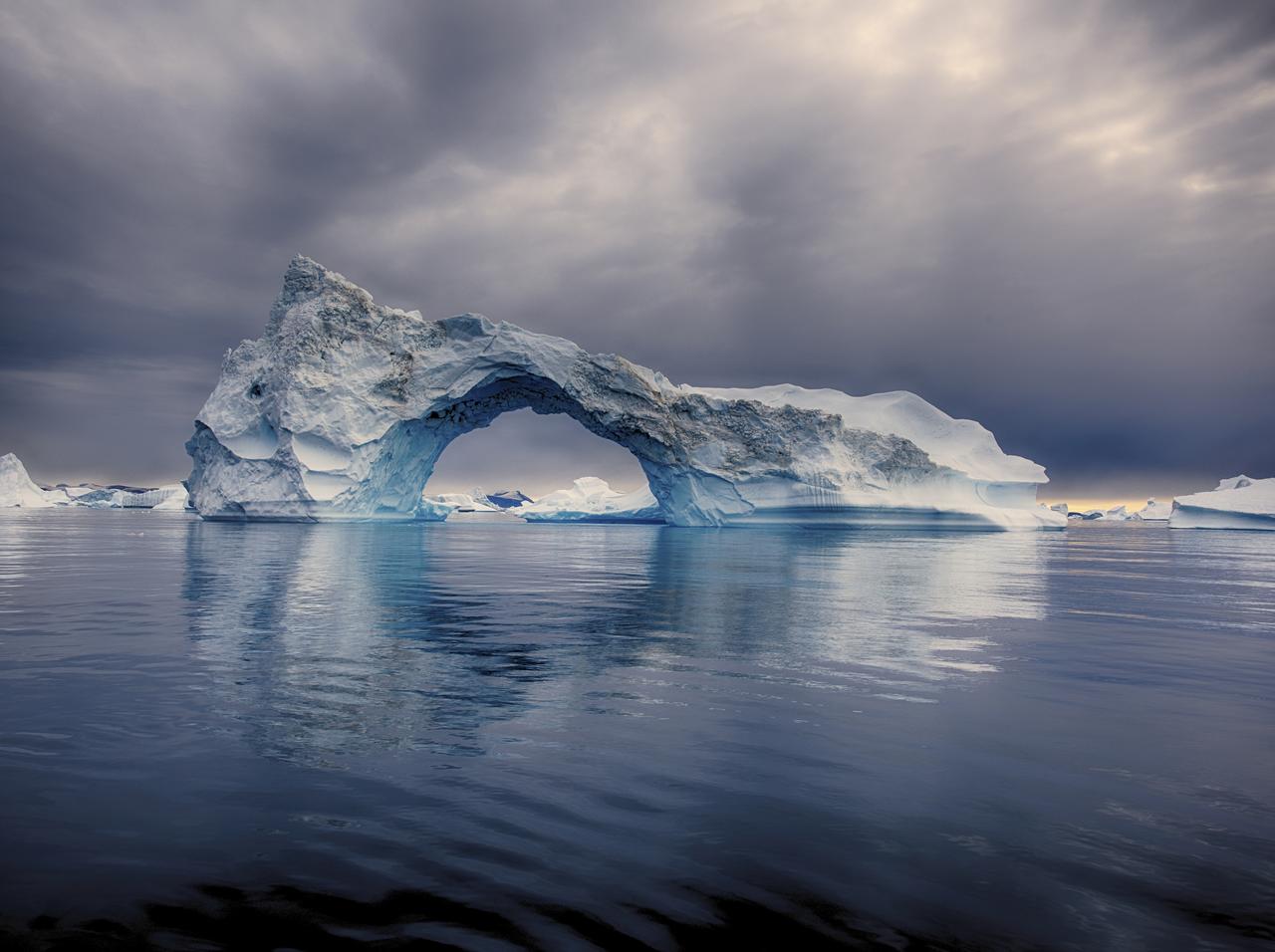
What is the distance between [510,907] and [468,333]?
103 feet

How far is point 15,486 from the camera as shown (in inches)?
3061

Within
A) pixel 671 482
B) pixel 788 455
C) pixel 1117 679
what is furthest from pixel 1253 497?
pixel 1117 679

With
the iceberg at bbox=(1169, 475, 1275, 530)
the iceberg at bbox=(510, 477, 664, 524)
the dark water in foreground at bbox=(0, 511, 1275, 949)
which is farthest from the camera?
the iceberg at bbox=(510, 477, 664, 524)

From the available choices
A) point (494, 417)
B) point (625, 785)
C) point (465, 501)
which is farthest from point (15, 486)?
point (625, 785)

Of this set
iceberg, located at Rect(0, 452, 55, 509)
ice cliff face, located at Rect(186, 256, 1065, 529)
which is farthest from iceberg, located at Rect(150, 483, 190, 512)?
ice cliff face, located at Rect(186, 256, 1065, 529)

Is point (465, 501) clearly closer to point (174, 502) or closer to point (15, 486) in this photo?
point (174, 502)

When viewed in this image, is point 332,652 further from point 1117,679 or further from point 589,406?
point 589,406

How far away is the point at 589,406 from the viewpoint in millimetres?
33125

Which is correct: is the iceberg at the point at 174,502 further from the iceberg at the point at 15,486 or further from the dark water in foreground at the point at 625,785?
the dark water in foreground at the point at 625,785

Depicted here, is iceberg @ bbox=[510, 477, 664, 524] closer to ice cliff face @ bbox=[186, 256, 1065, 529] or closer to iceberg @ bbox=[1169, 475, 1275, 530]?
ice cliff face @ bbox=[186, 256, 1065, 529]

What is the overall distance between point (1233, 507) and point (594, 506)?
5010cm

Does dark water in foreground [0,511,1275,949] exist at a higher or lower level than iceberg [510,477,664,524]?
lower

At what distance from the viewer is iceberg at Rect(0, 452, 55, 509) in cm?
7562

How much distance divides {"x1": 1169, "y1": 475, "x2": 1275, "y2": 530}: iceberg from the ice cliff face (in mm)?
12872
